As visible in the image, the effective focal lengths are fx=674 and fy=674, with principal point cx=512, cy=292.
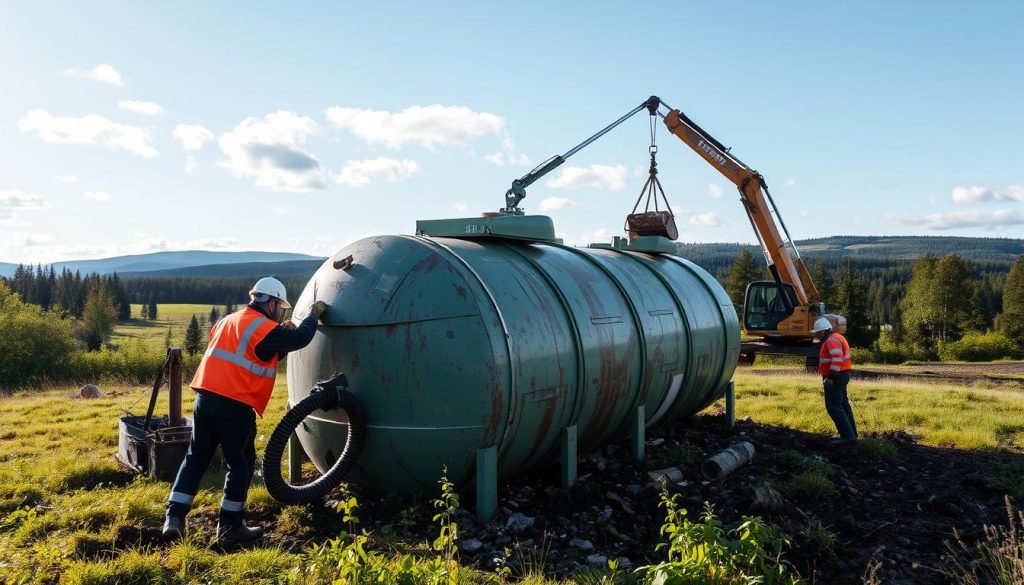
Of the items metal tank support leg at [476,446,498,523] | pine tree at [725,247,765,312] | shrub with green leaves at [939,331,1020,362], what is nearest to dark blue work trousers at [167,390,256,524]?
metal tank support leg at [476,446,498,523]

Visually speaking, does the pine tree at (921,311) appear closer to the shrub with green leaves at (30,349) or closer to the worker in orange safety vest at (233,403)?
the worker in orange safety vest at (233,403)

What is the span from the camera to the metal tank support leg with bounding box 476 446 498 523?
5664 mm

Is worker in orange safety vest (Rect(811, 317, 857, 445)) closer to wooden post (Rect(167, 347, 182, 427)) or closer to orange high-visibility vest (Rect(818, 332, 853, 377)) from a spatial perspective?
orange high-visibility vest (Rect(818, 332, 853, 377))

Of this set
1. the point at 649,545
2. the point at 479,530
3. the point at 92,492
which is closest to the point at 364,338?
the point at 479,530

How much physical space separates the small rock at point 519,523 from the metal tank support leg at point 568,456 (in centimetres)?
83

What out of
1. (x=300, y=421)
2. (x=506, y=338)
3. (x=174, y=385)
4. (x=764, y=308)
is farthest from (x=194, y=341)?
(x=506, y=338)

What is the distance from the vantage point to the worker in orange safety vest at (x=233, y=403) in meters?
5.58

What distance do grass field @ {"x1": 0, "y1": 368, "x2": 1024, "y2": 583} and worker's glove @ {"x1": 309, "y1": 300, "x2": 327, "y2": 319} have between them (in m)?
1.80

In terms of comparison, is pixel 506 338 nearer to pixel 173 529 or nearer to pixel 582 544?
pixel 582 544

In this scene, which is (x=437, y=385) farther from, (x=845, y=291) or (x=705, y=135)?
(x=845, y=291)

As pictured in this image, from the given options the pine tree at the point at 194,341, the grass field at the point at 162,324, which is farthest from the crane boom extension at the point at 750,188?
the grass field at the point at 162,324

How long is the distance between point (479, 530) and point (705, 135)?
15.9 meters

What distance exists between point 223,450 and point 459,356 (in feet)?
7.14

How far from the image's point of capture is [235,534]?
219 inches
